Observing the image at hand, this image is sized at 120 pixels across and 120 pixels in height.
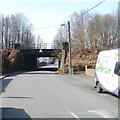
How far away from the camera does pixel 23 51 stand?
64.9 metres

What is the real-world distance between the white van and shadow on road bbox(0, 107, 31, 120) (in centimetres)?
492

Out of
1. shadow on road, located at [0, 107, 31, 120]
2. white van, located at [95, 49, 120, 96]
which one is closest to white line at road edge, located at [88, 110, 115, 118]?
shadow on road, located at [0, 107, 31, 120]

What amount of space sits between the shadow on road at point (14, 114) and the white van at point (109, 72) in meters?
4.92

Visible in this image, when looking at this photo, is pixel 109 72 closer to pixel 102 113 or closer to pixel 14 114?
pixel 102 113

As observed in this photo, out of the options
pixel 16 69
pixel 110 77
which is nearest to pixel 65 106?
pixel 110 77

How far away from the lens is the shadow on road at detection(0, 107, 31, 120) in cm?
923

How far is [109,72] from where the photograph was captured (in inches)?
577

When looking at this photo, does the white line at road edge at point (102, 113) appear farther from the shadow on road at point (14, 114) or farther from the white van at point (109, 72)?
the white van at point (109, 72)

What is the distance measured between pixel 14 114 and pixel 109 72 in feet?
21.2

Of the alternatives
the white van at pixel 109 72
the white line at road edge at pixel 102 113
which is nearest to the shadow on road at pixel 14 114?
the white line at road edge at pixel 102 113

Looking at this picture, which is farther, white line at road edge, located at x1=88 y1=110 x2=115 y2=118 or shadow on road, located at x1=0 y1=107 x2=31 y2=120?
white line at road edge, located at x1=88 y1=110 x2=115 y2=118

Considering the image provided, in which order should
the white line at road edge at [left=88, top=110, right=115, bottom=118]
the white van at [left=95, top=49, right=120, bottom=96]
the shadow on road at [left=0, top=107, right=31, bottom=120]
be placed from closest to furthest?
the shadow on road at [left=0, top=107, right=31, bottom=120]
the white line at road edge at [left=88, top=110, right=115, bottom=118]
the white van at [left=95, top=49, right=120, bottom=96]

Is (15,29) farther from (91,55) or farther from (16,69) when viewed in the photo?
(91,55)

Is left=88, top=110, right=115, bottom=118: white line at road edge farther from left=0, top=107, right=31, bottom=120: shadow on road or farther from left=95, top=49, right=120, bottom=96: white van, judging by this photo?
left=95, top=49, right=120, bottom=96: white van
